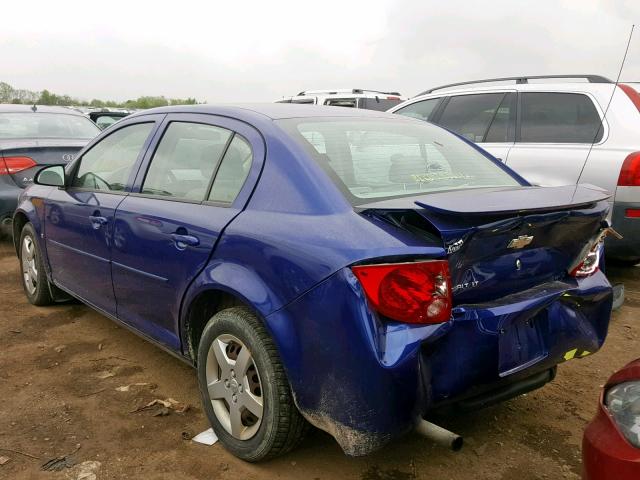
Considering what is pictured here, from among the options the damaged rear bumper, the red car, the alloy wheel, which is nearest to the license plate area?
the damaged rear bumper

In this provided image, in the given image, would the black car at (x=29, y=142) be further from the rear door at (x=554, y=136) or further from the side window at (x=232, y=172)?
the rear door at (x=554, y=136)

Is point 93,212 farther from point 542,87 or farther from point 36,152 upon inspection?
point 542,87

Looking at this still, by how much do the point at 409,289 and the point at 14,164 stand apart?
5514mm

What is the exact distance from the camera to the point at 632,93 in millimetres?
4828

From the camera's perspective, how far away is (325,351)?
209 cm

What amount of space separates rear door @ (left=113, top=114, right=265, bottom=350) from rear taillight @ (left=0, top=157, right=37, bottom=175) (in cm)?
359

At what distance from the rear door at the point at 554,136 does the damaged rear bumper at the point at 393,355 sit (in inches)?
107

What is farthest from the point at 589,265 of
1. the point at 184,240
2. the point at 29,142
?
the point at 29,142

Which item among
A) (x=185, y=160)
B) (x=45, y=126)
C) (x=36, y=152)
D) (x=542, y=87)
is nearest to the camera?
(x=185, y=160)

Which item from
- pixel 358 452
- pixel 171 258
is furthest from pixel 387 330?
pixel 171 258

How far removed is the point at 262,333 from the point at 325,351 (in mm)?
370

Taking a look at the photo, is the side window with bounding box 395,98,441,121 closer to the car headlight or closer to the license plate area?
the license plate area

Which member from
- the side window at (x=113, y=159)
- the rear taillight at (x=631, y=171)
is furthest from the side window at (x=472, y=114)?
the side window at (x=113, y=159)

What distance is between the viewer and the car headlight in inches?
60.9
